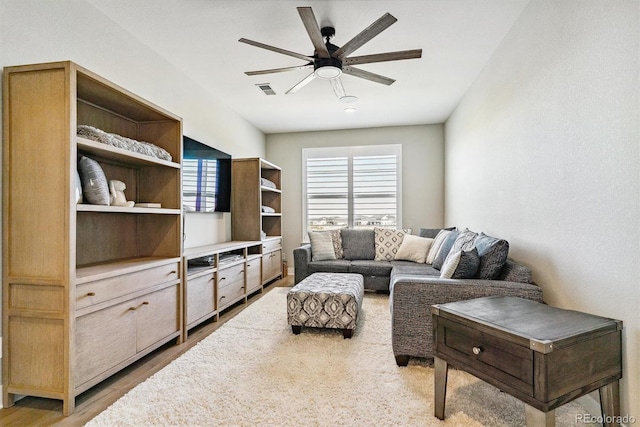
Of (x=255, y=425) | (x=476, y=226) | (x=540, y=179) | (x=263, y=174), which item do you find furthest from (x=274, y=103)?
(x=255, y=425)

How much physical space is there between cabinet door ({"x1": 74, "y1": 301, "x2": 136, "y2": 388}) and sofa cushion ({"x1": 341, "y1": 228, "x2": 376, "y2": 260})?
3.10m

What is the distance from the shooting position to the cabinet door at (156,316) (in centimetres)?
229

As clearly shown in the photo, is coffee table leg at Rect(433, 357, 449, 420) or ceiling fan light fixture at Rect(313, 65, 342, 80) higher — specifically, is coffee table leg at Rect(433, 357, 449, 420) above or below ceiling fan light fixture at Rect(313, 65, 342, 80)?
below

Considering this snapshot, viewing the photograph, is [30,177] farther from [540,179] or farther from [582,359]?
[540,179]

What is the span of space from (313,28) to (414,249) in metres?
3.17

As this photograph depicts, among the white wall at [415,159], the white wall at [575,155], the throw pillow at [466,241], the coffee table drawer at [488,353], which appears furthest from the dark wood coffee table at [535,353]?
the white wall at [415,159]

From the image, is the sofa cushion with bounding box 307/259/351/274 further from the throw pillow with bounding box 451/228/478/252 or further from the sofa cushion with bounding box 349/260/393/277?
the throw pillow with bounding box 451/228/478/252

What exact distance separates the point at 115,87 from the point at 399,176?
4509 mm

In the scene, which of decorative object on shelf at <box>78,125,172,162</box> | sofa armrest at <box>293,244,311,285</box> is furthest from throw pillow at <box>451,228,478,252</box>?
decorative object on shelf at <box>78,125,172,162</box>

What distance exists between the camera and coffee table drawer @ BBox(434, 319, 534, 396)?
1.33 metres

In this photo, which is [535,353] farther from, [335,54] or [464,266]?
[335,54]

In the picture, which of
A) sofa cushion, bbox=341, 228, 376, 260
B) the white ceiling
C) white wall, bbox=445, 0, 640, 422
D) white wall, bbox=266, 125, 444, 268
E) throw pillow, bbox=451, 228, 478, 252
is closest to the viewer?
white wall, bbox=445, 0, 640, 422

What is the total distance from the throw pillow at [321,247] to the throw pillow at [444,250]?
4.67 ft

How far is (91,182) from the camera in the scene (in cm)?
206
